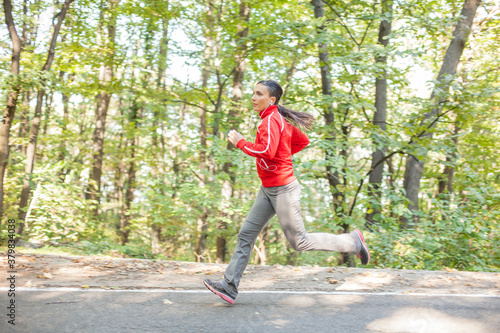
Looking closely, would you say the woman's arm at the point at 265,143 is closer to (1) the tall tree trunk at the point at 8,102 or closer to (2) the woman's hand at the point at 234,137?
(2) the woman's hand at the point at 234,137

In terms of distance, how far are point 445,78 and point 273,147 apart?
603cm

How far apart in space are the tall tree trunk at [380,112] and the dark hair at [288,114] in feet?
15.5

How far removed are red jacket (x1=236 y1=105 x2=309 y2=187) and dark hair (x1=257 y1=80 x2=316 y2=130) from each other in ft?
0.24

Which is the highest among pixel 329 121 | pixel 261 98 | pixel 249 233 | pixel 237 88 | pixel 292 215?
pixel 237 88

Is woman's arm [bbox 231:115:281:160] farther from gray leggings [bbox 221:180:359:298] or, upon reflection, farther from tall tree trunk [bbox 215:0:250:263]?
tall tree trunk [bbox 215:0:250:263]

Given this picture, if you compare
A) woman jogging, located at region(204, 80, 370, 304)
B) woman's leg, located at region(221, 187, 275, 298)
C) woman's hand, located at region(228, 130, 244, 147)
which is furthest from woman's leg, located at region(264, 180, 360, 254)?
woman's hand, located at region(228, 130, 244, 147)

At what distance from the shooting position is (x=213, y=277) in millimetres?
5023

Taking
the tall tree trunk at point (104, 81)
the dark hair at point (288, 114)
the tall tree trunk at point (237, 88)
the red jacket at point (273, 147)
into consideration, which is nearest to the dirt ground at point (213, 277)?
the red jacket at point (273, 147)

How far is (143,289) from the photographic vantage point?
167 inches

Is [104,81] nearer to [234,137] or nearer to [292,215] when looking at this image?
[234,137]

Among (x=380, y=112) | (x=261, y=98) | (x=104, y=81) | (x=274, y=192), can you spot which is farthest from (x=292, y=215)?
(x=104, y=81)

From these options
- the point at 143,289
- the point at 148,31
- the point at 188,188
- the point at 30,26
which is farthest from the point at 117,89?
the point at 143,289

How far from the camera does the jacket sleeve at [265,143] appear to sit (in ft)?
11.7

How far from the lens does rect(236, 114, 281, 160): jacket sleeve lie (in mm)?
3561
